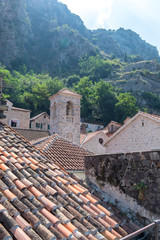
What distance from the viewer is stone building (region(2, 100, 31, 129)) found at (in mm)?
34062

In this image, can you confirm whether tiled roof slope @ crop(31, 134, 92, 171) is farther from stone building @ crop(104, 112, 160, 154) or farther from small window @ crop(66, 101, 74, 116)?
small window @ crop(66, 101, 74, 116)

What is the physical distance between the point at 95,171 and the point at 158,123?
363 inches

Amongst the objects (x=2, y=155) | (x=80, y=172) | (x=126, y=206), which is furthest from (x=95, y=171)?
(x=80, y=172)

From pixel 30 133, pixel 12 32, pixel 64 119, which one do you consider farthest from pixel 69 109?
pixel 12 32

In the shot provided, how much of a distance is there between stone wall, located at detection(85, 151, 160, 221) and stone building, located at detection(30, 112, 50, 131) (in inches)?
1419

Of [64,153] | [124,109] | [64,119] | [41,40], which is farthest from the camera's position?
[41,40]

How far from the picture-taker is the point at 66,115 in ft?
75.5

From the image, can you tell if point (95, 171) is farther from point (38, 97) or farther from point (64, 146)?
point (38, 97)

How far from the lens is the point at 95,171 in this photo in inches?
183

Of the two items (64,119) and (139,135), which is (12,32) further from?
(139,135)

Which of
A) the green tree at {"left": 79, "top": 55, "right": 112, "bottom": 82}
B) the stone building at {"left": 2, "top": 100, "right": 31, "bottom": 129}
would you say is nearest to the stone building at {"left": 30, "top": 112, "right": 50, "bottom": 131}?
the stone building at {"left": 2, "top": 100, "right": 31, "bottom": 129}

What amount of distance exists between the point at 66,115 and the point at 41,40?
265ft

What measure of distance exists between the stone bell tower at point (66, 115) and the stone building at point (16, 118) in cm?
1275

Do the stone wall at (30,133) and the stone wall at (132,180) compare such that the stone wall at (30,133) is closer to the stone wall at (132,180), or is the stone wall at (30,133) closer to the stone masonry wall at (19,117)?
the stone masonry wall at (19,117)
